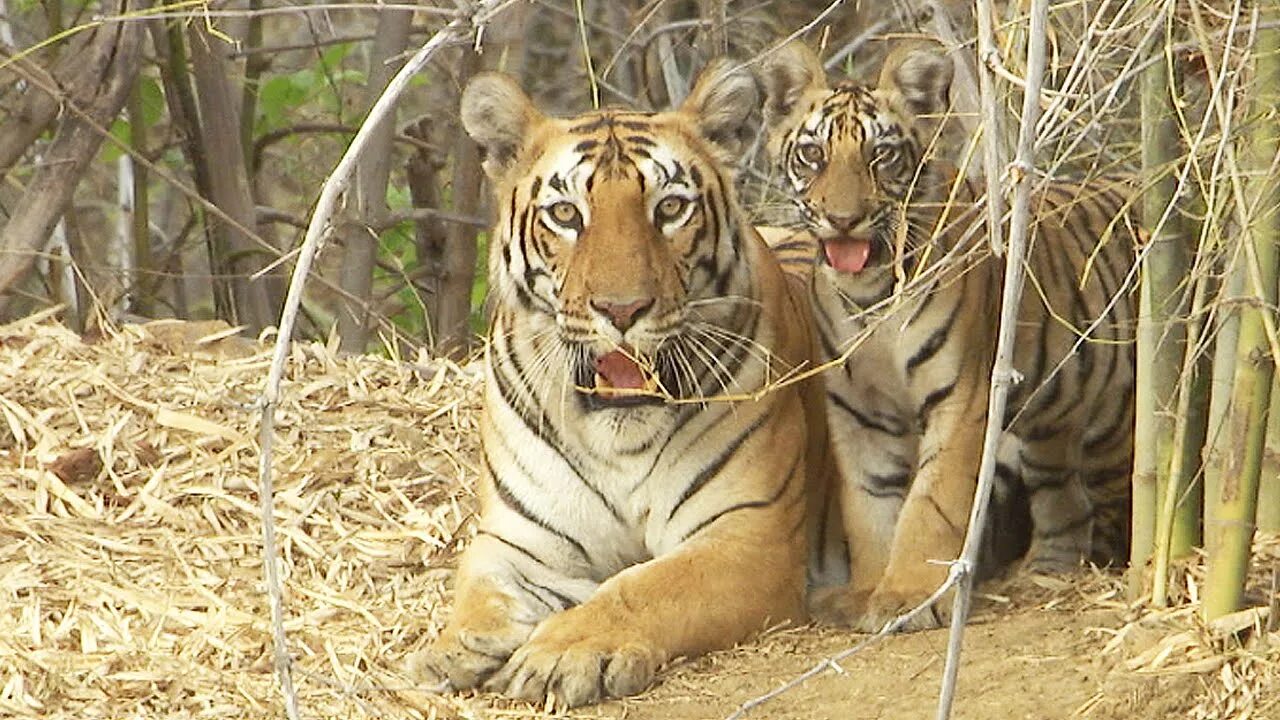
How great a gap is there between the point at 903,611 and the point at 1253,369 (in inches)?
39.1

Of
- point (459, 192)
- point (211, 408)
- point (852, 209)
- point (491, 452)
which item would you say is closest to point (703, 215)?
point (852, 209)

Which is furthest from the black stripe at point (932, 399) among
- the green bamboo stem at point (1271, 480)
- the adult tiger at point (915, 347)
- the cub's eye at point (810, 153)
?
the green bamboo stem at point (1271, 480)

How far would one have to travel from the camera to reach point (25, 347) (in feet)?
20.0

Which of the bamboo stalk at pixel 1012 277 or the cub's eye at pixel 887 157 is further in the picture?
the cub's eye at pixel 887 157

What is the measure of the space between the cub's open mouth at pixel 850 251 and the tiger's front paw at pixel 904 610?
2.19 feet

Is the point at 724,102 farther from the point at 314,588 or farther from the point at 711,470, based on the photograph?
the point at 314,588

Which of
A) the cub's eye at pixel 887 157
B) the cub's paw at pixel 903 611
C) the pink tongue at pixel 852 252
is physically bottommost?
the cub's paw at pixel 903 611

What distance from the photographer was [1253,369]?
12.6 ft

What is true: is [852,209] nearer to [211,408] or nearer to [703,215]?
[703,215]

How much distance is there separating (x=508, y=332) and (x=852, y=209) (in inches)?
32.2

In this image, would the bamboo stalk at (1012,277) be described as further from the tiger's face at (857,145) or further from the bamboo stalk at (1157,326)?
the tiger's face at (857,145)

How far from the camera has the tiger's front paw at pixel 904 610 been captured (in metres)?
4.51

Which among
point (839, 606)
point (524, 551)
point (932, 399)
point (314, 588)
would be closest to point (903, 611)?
point (839, 606)

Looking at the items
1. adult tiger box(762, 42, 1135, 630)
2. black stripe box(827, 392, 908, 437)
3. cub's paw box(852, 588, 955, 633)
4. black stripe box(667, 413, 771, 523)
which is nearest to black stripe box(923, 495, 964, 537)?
adult tiger box(762, 42, 1135, 630)
